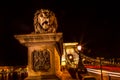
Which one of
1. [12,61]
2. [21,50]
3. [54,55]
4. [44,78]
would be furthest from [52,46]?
[21,50]

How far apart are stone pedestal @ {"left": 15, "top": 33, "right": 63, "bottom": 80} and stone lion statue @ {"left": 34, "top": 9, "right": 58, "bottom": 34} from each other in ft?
1.43

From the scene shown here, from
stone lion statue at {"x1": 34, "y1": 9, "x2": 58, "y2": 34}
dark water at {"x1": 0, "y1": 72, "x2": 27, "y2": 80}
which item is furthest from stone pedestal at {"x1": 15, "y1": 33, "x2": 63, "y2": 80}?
dark water at {"x1": 0, "y1": 72, "x2": 27, "y2": 80}

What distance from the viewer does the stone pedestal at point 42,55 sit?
8641mm

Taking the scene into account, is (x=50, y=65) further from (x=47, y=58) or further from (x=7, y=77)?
(x=7, y=77)

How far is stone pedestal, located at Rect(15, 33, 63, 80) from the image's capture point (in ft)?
28.3

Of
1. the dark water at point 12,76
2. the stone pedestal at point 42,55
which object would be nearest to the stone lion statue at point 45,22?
the stone pedestal at point 42,55

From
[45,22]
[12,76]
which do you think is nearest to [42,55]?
→ [45,22]

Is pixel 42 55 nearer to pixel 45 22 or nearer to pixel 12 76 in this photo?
pixel 45 22

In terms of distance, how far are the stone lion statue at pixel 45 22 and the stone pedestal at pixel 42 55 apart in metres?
0.44

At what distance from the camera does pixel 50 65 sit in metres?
8.66

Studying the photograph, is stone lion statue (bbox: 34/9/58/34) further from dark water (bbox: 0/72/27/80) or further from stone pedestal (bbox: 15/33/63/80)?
dark water (bbox: 0/72/27/80)

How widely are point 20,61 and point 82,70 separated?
3210 cm

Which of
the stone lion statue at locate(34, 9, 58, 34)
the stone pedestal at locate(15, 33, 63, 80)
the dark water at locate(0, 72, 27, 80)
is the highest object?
the stone lion statue at locate(34, 9, 58, 34)

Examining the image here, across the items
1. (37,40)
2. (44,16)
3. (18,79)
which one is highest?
(44,16)
